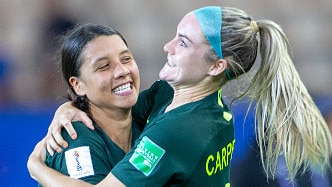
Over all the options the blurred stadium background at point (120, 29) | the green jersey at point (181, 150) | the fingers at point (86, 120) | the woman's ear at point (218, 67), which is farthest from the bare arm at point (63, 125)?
the blurred stadium background at point (120, 29)

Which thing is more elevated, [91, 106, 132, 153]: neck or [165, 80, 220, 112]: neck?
[165, 80, 220, 112]: neck

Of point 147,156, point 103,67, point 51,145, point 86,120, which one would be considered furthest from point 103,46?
point 147,156

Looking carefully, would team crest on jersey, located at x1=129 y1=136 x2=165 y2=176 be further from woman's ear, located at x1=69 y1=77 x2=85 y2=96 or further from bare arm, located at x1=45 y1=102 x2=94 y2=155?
woman's ear, located at x1=69 y1=77 x2=85 y2=96

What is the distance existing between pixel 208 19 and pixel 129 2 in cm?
211

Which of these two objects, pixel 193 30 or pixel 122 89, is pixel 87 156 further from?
pixel 193 30

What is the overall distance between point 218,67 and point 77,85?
→ 0.51 metres

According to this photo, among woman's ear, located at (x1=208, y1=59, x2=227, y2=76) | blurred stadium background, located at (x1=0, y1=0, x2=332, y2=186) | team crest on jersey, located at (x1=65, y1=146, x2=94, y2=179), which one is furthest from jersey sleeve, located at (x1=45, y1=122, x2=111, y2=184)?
blurred stadium background, located at (x1=0, y1=0, x2=332, y2=186)

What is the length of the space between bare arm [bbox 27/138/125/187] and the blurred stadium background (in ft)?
4.45

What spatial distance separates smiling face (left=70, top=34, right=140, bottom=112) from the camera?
6.39 ft

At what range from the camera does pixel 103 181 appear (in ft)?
5.36

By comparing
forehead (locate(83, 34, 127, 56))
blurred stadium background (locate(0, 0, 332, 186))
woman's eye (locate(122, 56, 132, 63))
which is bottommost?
blurred stadium background (locate(0, 0, 332, 186))

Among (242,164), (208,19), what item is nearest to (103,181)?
(208,19)

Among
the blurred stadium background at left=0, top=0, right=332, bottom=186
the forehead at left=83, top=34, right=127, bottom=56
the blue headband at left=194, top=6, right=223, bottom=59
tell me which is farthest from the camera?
the blurred stadium background at left=0, top=0, right=332, bottom=186

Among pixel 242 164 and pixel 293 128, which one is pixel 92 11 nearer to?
pixel 242 164
